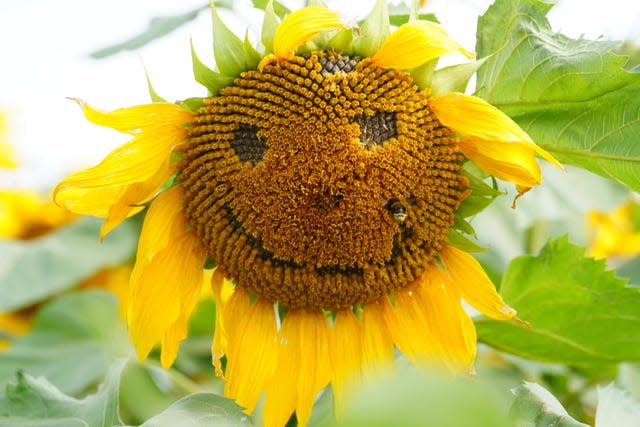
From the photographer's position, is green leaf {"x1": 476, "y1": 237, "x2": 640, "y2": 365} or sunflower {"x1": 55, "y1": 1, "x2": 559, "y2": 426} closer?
sunflower {"x1": 55, "y1": 1, "x2": 559, "y2": 426}

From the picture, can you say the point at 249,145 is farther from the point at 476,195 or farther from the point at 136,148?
the point at 476,195

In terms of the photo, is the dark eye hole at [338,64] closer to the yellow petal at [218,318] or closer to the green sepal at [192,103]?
the green sepal at [192,103]

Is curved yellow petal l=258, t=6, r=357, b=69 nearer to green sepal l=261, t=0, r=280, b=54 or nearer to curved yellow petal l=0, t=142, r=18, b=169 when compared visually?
green sepal l=261, t=0, r=280, b=54

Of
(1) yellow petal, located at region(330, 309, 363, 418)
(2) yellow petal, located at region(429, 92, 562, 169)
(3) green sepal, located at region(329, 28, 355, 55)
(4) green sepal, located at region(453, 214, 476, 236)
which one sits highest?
(3) green sepal, located at region(329, 28, 355, 55)

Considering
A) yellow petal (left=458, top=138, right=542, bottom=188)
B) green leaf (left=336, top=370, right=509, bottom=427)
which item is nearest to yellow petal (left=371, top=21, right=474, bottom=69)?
yellow petal (left=458, top=138, right=542, bottom=188)

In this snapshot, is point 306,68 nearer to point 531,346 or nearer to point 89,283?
point 531,346

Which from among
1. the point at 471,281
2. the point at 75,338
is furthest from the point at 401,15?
the point at 75,338

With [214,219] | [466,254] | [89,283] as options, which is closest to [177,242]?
[214,219]

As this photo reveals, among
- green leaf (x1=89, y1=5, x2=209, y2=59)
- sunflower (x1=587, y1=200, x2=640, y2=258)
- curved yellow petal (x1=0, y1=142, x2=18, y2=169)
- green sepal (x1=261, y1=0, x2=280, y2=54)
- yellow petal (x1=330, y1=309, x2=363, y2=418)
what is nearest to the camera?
green sepal (x1=261, y1=0, x2=280, y2=54)
